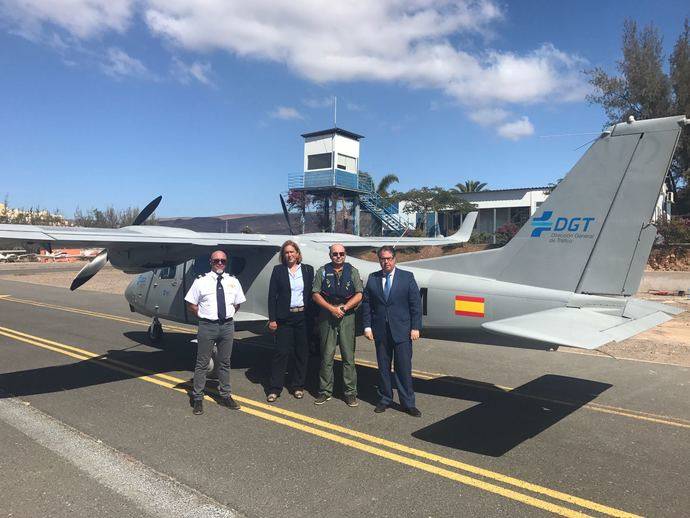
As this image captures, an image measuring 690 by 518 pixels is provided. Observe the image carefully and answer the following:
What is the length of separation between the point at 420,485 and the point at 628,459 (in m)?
2.48

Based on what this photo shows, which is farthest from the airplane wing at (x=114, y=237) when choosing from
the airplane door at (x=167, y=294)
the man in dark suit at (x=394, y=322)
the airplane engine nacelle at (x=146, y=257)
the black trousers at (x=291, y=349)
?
the man in dark suit at (x=394, y=322)

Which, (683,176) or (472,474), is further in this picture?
(683,176)

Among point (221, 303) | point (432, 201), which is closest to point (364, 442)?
point (221, 303)

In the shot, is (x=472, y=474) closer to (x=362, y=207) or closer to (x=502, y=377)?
(x=502, y=377)

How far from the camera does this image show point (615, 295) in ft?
20.2

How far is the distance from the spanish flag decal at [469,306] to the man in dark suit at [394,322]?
0.77 metres

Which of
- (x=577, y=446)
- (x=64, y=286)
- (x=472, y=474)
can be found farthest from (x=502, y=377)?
(x=64, y=286)

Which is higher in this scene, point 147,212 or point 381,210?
point 381,210

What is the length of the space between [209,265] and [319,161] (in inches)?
1290

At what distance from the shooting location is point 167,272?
10.7 m

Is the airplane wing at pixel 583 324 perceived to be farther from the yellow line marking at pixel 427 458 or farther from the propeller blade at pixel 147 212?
the propeller blade at pixel 147 212

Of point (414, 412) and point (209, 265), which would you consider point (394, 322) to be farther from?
point (209, 265)

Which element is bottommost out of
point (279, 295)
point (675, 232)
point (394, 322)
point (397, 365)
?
point (397, 365)

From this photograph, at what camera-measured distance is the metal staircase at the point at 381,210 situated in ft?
147
